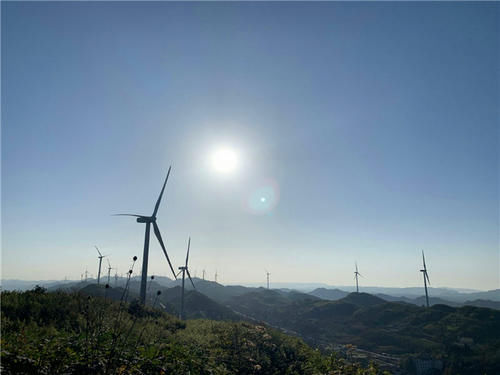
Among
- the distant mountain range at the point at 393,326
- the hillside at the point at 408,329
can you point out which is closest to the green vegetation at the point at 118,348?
the distant mountain range at the point at 393,326

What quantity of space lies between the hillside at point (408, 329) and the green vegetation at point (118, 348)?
3136 centimetres

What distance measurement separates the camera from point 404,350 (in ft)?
175

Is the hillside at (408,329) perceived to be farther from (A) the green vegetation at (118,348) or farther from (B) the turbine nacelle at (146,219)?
(B) the turbine nacelle at (146,219)

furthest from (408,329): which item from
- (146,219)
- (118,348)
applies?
(118,348)

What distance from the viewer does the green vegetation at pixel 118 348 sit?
282 inches

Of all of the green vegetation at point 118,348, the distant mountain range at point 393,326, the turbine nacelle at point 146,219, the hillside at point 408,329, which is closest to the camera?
the green vegetation at point 118,348

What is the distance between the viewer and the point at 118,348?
8.97 meters

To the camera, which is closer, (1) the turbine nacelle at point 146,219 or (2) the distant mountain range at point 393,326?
(1) the turbine nacelle at point 146,219

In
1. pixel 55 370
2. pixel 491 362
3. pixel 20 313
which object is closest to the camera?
pixel 55 370

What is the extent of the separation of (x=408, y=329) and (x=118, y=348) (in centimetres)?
7825

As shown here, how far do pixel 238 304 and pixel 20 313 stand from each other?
127 meters

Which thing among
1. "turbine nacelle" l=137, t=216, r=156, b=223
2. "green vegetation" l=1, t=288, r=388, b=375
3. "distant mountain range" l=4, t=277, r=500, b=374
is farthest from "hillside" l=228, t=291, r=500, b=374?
"turbine nacelle" l=137, t=216, r=156, b=223

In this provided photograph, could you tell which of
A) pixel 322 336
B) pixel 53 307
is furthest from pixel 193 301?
→ pixel 53 307

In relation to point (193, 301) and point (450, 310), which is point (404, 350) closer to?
point (450, 310)
